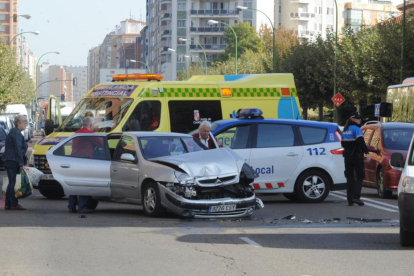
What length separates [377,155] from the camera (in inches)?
831

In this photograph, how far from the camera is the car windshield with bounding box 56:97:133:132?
21516 mm

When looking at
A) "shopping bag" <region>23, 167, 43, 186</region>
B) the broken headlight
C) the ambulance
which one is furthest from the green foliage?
the broken headlight

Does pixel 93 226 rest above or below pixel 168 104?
below

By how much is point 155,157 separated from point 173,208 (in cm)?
129

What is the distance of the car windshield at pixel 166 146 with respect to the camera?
52.0ft

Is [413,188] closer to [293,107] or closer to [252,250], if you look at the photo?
→ [252,250]

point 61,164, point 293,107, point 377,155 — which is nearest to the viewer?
point 61,164

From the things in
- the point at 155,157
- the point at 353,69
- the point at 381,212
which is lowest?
the point at 381,212

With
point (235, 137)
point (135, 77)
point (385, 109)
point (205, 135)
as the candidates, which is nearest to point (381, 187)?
point (235, 137)

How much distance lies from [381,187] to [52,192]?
715 cm

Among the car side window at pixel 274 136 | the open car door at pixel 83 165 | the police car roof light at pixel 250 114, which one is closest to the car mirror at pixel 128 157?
the open car door at pixel 83 165

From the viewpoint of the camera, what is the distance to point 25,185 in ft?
55.1

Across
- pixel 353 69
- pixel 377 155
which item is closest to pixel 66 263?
pixel 377 155

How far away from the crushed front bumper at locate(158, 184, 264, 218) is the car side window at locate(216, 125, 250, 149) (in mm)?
3665
